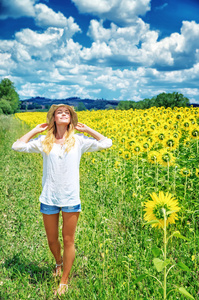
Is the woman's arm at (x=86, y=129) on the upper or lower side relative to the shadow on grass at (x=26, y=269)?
upper

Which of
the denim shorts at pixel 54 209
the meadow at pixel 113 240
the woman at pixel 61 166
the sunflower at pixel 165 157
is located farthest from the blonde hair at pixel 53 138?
the sunflower at pixel 165 157

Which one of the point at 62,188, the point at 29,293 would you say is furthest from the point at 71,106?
the point at 29,293

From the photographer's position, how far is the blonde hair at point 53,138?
9.26 feet

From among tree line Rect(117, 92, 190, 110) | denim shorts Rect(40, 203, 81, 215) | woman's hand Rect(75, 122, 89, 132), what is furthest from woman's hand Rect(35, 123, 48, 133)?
tree line Rect(117, 92, 190, 110)

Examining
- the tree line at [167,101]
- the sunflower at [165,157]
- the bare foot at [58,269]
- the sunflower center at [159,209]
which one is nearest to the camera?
the sunflower center at [159,209]

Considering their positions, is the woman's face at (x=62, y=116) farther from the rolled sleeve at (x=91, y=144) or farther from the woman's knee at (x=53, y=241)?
the woman's knee at (x=53, y=241)

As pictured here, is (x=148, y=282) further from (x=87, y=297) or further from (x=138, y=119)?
(x=138, y=119)

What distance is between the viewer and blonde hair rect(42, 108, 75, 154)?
2822mm

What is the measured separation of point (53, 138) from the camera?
2.92 metres

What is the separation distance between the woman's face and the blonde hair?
7 cm

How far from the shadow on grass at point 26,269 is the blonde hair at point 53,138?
1368mm

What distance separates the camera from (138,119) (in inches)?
392

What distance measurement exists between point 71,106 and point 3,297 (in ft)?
6.66

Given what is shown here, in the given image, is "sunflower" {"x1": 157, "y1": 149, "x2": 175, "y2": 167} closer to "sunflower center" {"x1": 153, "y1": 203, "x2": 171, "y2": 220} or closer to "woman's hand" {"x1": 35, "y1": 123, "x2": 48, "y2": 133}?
"woman's hand" {"x1": 35, "y1": 123, "x2": 48, "y2": 133}
